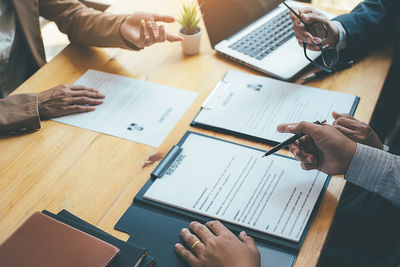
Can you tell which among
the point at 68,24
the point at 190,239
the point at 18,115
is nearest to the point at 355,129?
the point at 190,239

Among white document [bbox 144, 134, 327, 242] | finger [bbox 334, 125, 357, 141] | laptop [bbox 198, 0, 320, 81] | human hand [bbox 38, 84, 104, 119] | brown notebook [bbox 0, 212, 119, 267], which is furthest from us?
laptop [bbox 198, 0, 320, 81]

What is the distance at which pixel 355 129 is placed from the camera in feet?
3.01

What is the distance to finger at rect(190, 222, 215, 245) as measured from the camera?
28.2 inches

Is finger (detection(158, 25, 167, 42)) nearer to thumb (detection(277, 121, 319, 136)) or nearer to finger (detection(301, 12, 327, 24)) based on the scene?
finger (detection(301, 12, 327, 24))

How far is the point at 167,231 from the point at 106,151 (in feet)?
1.00

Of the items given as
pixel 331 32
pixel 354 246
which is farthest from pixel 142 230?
pixel 331 32

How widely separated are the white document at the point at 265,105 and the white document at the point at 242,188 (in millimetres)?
86

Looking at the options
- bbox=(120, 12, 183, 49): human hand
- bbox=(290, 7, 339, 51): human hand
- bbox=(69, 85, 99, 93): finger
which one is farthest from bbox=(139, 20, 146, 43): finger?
bbox=(290, 7, 339, 51): human hand

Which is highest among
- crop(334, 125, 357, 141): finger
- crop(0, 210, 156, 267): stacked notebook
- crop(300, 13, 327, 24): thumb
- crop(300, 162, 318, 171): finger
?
crop(0, 210, 156, 267): stacked notebook

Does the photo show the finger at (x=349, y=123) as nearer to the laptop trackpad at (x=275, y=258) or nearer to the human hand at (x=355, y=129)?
the human hand at (x=355, y=129)

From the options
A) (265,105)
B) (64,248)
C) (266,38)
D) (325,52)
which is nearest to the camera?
(64,248)

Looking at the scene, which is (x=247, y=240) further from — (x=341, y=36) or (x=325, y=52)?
(x=341, y=36)

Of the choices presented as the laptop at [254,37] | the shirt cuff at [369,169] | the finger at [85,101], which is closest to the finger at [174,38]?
the laptop at [254,37]

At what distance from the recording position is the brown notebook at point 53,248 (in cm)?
65
